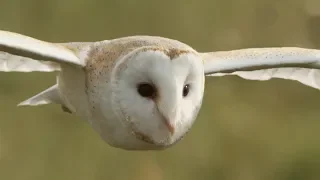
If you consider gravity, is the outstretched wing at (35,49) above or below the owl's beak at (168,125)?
above

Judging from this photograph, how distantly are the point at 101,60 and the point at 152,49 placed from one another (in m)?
0.06

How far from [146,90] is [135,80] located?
14 mm

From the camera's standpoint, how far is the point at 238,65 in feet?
2.00

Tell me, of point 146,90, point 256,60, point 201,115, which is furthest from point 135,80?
point 201,115

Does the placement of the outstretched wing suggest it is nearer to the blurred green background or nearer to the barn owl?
the barn owl

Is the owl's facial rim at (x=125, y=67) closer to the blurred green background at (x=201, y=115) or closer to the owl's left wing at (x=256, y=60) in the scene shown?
the owl's left wing at (x=256, y=60)

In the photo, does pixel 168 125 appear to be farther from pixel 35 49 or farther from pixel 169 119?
pixel 35 49

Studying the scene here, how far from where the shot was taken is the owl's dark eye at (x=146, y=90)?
530mm

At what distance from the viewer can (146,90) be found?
53 centimetres

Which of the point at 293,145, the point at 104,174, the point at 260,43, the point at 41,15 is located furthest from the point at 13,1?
the point at 293,145

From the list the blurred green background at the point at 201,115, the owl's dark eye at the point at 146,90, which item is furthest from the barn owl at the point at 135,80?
the blurred green background at the point at 201,115

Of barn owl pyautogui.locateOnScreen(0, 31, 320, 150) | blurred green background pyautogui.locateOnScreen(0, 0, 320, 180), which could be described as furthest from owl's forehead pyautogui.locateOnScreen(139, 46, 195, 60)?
blurred green background pyautogui.locateOnScreen(0, 0, 320, 180)

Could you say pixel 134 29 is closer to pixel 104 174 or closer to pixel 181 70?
pixel 104 174

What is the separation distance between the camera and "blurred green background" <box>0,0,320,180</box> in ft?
3.91
